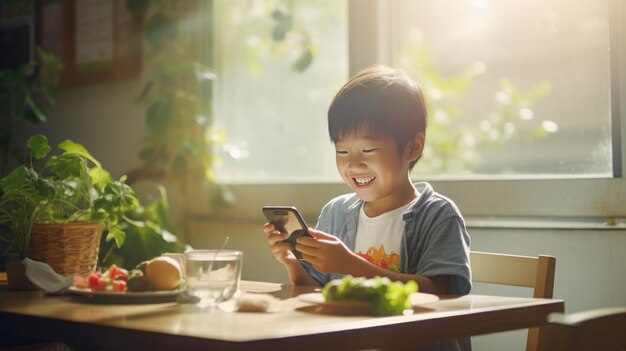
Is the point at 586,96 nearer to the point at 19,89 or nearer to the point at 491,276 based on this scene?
the point at 491,276

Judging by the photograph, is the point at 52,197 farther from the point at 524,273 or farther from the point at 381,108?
the point at 524,273

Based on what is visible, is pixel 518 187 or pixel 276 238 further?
pixel 518 187

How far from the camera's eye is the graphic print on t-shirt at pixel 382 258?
1.69 m

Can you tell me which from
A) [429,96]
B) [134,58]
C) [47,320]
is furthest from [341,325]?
[134,58]

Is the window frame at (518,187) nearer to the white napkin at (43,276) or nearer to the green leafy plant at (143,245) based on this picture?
the green leafy plant at (143,245)

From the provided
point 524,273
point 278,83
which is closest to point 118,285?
point 524,273

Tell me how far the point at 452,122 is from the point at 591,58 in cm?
48

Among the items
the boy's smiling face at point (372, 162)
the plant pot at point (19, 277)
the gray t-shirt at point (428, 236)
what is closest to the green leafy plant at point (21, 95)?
the plant pot at point (19, 277)

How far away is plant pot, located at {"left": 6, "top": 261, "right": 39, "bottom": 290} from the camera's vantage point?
5.12 feet

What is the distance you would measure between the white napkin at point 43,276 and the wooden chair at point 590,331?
0.92 meters

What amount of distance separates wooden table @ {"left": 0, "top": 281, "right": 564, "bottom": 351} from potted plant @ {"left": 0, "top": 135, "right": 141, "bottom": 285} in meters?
0.31

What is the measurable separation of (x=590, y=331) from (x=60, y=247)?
1.10m

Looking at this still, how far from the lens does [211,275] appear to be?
49.2 inches

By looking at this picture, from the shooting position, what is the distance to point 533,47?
2.18m
